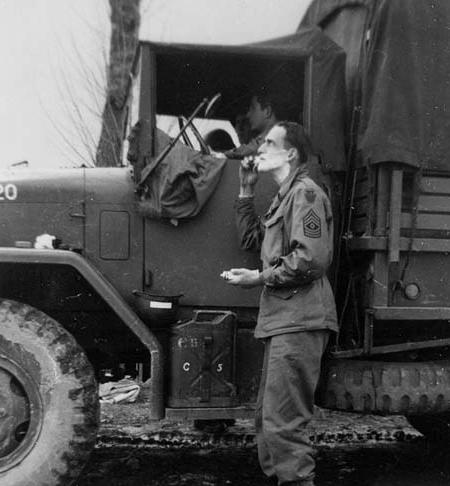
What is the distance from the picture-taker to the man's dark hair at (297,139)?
388 cm

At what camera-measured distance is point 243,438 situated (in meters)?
5.46

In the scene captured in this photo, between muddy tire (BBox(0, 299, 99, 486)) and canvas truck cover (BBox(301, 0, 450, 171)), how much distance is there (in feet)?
6.60

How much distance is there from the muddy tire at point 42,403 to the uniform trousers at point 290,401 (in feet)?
3.14

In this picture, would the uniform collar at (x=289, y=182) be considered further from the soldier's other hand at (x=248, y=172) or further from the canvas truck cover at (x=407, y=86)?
the canvas truck cover at (x=407, y=86)

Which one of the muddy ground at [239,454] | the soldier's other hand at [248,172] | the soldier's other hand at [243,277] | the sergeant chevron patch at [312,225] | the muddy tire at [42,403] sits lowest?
the muddy ground at [239,454]

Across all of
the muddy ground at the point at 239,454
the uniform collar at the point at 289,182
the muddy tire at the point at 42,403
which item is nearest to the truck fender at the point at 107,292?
the muddy tire at the point at 42,403

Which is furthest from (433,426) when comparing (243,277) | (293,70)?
(293,70)

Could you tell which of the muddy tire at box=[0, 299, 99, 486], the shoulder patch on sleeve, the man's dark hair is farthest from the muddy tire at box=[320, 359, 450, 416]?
the muddy tire at box=[0, 299, 99, 486]

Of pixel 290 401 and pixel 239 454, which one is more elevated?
pixel 290 401

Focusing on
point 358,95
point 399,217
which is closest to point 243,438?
point 399,217

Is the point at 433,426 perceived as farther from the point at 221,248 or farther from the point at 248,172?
the point at 248,172

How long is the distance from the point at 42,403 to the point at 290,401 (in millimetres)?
1312

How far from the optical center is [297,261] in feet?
11.5

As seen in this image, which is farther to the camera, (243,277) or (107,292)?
(107,292)
